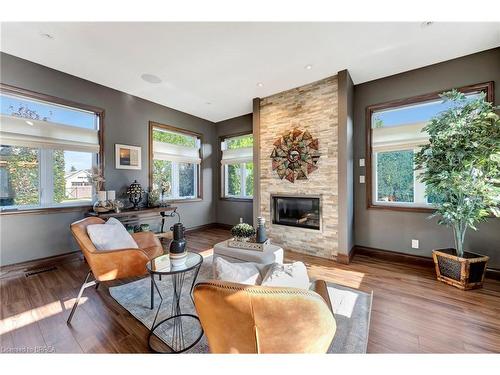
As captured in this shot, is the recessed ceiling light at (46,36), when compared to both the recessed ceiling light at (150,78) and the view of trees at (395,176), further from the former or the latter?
the view of trees at (395,176)

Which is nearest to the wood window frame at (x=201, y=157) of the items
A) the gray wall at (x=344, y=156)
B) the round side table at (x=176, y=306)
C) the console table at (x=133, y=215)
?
the console table at (x=133, y=215)

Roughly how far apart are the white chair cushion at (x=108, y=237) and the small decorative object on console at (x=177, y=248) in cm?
94

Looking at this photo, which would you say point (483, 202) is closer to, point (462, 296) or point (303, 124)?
point (462, 296)

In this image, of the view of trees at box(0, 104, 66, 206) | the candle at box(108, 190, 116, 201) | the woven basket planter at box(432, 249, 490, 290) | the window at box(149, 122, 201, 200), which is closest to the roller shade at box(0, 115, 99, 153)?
the view of trees at box(0, 104, 66, 206)

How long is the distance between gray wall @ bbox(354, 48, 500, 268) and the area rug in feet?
4.76

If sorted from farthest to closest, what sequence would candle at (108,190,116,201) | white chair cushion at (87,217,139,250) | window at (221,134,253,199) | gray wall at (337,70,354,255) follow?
window at (221,134,253,199) → candle at (108,190,116,201) → gray wall at (337,70,354,255) → white chair cushion at (87,217,139,250)

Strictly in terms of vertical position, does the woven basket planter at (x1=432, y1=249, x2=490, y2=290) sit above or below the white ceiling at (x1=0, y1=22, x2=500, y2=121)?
below

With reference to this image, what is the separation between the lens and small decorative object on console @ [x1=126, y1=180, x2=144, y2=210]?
385 centimetres

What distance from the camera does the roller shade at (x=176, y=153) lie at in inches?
178

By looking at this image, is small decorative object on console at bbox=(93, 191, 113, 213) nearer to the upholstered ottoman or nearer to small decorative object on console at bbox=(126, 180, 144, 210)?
small decorative object on console at bbox=(126, 180, 144, 210)

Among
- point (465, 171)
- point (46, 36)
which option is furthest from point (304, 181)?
point (46, 36)

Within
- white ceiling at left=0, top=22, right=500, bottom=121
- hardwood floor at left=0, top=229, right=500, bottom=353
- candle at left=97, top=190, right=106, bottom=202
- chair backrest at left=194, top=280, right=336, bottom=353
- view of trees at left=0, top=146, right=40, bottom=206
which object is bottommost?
hardwood floor at left=0, top=229, right=500, bottom=353

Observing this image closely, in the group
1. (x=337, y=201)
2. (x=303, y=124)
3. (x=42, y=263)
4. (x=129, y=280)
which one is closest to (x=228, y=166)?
(x=303, y=124)

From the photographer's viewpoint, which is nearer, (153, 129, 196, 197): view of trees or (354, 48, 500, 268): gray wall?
(354, 48, 500, 268): gray wall
